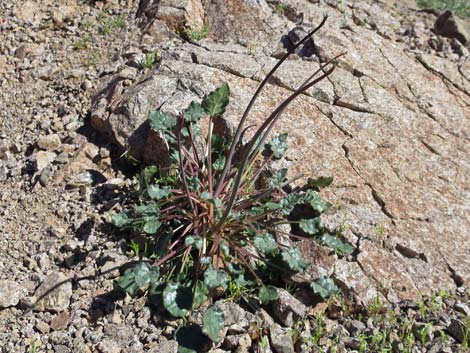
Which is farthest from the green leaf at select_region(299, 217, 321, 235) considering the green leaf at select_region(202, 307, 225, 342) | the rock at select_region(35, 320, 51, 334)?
the rock at select_region(35, 320, 51, 334)

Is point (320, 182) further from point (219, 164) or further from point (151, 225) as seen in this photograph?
point (151, 225)

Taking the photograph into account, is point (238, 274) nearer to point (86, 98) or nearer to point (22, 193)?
point (22, 193)

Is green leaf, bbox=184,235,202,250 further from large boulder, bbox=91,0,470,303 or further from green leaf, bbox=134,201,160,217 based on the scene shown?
large boulder, bbox=91,0,470,303

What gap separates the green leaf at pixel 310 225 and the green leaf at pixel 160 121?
101 cm

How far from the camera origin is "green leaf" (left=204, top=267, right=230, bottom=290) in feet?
10.4

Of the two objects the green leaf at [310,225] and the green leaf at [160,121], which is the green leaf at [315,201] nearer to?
the green leaf at [310,225]

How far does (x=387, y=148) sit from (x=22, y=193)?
249 centimetres

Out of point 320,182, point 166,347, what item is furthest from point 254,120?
point 166,347

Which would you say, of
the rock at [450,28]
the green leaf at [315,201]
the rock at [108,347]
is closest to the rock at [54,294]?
the rock at [108,347]

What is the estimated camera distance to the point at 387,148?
4.29m

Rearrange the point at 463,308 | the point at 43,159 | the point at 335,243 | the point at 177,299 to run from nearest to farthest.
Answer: the point at 177,299
the point at 463,308
the point at 335,243
the point at 43,159

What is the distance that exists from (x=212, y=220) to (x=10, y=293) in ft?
3.85

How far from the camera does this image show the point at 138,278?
3.20 m

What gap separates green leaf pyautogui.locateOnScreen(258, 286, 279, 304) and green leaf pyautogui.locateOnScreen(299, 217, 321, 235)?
0.45 metres
